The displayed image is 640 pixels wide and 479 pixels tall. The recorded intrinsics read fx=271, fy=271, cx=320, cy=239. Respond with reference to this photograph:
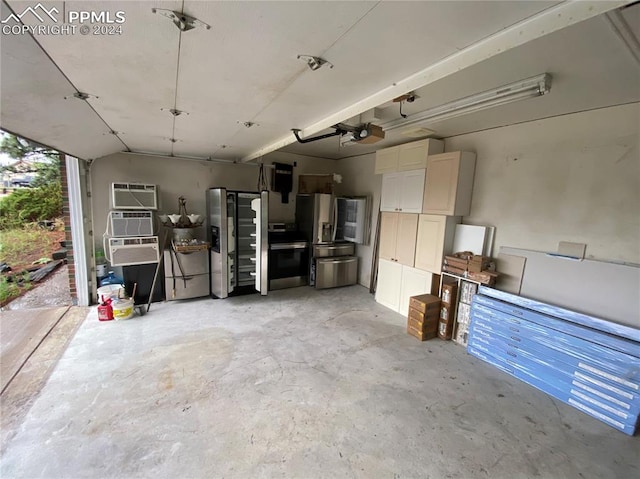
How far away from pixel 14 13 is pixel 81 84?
0.80 meters

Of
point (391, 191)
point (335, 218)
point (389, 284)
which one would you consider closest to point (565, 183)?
point (391, 191)

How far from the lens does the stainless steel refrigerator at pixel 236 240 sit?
4.17 metres

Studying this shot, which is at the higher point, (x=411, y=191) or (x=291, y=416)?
(x=411, y=191)

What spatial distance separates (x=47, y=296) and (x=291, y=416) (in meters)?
4.56

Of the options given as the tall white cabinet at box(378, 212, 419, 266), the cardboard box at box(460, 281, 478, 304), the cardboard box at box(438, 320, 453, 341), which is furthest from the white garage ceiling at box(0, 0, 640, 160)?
the cardboard box at box(438, 320, 453, 341)

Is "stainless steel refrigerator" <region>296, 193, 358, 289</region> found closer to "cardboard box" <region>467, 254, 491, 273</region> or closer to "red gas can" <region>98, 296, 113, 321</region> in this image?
"cardboard box" <region>467, 254, 491, 273</region>

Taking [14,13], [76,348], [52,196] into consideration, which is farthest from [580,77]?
[52,196]

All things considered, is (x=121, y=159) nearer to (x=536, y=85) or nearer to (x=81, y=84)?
(x=81, y=84)

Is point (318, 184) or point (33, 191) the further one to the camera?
point (318, 184)

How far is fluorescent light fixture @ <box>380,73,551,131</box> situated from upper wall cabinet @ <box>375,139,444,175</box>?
859 mm

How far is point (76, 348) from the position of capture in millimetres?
2938

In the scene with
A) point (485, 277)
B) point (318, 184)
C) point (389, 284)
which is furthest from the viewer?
point (318, 184)

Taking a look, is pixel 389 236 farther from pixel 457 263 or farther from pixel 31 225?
pixel 31 225

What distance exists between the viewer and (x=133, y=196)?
4.00m
